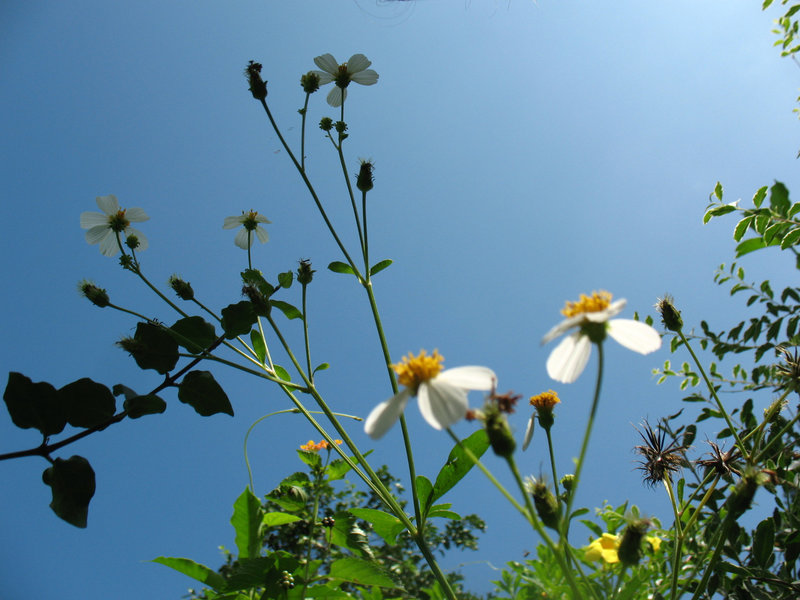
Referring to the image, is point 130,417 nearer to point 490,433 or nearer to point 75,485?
point 75,485

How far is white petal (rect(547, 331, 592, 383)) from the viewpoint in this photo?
0.61 metres

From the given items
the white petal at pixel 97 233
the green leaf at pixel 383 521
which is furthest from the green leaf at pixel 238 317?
the white petal at pixel 97 233

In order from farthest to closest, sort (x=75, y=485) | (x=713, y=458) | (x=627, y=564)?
(x=713, y=458) < (x=75, y=485) < (x=627, y=564)

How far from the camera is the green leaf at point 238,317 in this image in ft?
3.50

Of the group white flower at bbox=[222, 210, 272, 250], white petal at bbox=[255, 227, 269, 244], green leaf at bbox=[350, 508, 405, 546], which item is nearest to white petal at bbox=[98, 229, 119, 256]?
white flower at bbox=[222, 210, 272, 250]

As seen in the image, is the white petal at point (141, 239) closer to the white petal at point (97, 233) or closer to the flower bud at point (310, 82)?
the white petal at point (97, 233)

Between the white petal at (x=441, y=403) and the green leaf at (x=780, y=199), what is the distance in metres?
1.26

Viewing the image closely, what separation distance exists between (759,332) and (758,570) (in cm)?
96

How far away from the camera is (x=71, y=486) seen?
2.67ft

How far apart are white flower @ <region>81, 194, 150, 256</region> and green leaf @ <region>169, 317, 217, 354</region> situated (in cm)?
65

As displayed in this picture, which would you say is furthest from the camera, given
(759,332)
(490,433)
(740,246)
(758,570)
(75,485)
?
(759,332)

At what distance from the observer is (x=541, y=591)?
1.58 m

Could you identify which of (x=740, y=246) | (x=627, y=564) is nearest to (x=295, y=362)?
(x=627, y=564)

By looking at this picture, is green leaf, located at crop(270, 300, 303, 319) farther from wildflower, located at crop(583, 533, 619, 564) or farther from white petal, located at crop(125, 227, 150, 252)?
wildflower, located at crop(583, 533, 619, 564)
